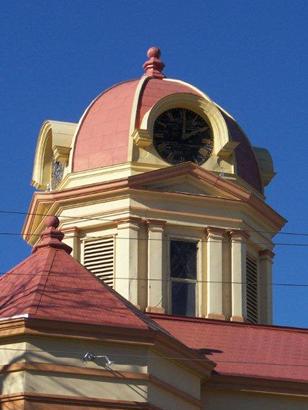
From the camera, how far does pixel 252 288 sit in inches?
1704

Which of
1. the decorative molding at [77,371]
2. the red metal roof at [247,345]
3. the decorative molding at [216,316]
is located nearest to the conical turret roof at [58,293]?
the decorative molding at [77,371]

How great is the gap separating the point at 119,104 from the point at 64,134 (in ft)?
5.33

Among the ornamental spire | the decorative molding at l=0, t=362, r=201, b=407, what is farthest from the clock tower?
the decorative molding at l=0, t=362, r=201, b=407

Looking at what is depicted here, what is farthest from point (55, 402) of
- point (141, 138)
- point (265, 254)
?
point (265, 254)

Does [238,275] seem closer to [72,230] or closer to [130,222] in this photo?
[130,222]

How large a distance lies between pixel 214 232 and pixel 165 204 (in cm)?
140

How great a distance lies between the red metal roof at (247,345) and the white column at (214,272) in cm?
115

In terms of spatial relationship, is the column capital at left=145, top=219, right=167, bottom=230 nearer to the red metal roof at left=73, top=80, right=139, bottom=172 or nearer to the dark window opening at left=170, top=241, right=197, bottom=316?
the dark window opening at left=170, top=241, right=197, bottom=316

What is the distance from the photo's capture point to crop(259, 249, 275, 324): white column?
4350 centimetres

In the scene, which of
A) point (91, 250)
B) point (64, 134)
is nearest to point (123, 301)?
point (91, 250)

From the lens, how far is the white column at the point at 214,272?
41.6 metres

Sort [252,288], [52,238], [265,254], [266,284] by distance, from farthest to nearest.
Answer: [265,254] → [266,284] → [252,288] → [52,238]

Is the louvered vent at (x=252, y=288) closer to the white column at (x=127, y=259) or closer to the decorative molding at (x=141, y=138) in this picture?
the white column at (x=127, y=259)

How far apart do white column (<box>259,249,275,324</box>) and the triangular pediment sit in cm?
207
